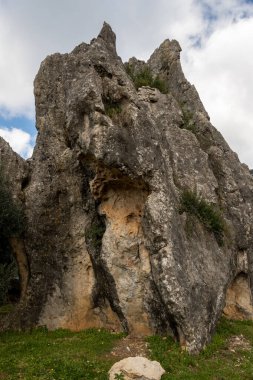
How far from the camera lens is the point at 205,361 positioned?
18.9 m

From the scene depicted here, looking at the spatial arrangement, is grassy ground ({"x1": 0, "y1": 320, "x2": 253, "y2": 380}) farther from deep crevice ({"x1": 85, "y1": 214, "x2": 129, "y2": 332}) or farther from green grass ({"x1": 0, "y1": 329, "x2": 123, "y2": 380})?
deep crevice ({"x1": 85, "y1": 214, "x2": 129, "y2": 332})

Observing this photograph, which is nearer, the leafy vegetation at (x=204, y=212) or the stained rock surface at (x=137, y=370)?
the stained rock surface at (x=137, y=370)

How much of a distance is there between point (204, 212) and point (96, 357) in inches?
423

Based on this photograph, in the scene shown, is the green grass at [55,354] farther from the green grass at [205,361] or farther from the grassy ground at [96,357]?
the green grass at [205,361]

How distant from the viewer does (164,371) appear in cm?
1705

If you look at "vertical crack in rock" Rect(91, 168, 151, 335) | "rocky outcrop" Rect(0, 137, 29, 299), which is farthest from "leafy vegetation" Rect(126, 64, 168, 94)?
"vertical crack in rock" Rect(91, 168, 151, 335)

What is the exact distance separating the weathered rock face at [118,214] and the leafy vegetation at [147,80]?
133 inches

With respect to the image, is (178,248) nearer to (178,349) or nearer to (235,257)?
(178,349)

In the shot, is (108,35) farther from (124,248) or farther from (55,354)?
(55,354)

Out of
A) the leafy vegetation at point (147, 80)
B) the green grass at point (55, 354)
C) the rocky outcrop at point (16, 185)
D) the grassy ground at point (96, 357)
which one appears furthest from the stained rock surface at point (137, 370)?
the leafy vegetation at point (147, 80)

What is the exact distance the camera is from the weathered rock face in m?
21.8

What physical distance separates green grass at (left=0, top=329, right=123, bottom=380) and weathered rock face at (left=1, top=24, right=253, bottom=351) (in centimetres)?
138

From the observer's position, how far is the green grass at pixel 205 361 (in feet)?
56.7

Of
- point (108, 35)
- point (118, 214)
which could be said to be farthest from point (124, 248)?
point (108, 35)
